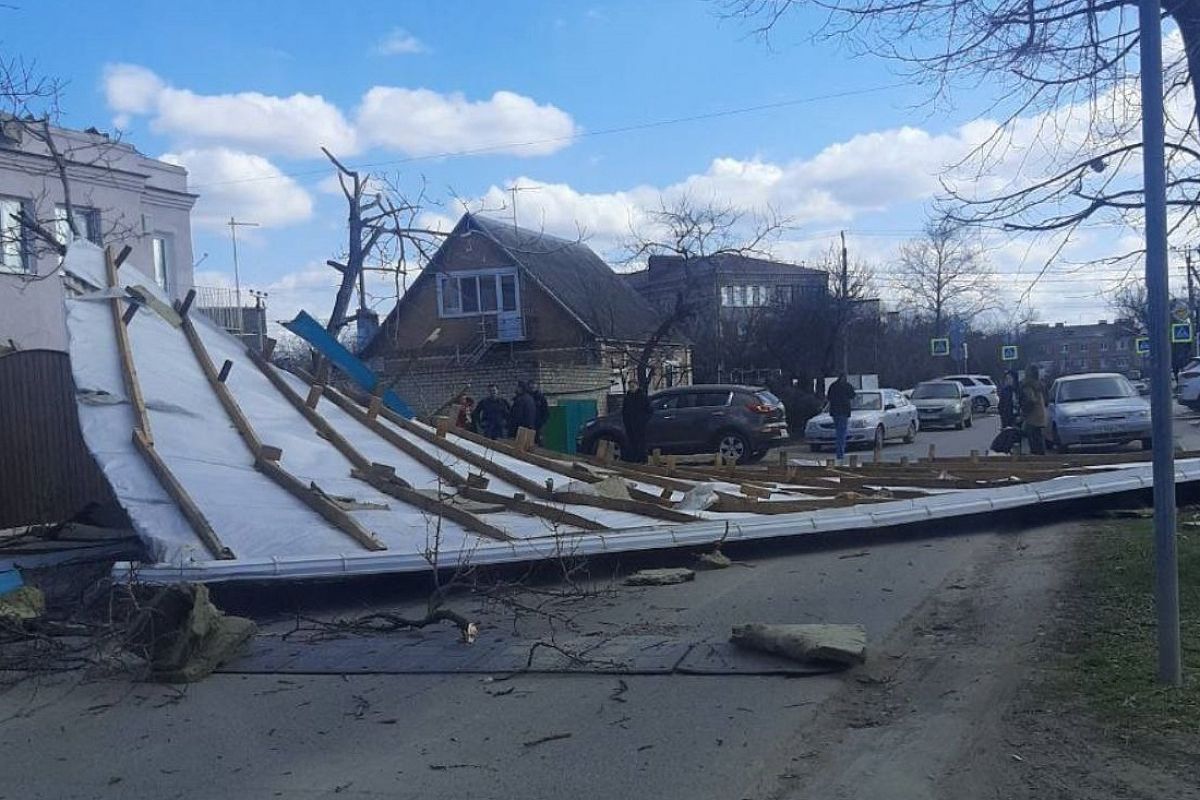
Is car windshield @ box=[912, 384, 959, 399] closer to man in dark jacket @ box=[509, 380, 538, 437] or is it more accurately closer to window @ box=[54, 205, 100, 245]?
man in dark jacket @ box=[509, 380, 538, 437]

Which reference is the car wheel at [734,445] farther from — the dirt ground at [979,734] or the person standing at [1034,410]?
the dirt ground at [979,734]

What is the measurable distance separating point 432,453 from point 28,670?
233 inches

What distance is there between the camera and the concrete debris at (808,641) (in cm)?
665

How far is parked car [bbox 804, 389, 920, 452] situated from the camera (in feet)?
91.1

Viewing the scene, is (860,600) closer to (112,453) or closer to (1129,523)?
(1129,523)

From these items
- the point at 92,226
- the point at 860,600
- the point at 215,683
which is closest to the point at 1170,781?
the point at 860,600

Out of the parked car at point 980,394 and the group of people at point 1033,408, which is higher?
the group of people at point 1033,408

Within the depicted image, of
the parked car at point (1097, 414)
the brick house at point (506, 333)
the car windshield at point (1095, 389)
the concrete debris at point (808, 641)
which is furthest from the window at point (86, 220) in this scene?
the concrete debris at point (808, 641)

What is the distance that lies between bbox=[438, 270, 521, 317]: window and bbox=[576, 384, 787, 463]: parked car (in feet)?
41.5

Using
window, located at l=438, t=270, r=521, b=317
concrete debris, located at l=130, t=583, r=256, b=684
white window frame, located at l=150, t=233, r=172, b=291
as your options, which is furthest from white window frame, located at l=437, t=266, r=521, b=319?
concrete debris, located at l=130, t=583, r=256, b=684

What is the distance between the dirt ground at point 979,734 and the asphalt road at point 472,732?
3 centimetres

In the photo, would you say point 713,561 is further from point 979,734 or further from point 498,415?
point 498,415

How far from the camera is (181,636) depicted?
7180 mm

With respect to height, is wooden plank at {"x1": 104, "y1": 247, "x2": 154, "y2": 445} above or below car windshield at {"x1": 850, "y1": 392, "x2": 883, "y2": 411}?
above
